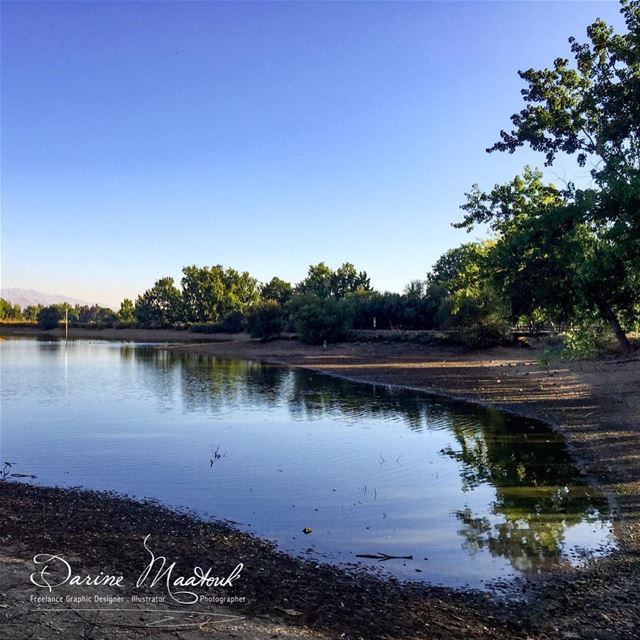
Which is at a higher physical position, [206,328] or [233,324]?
[233,324]

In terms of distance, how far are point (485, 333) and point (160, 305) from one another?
430ft

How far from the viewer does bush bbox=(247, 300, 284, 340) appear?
93.2 m

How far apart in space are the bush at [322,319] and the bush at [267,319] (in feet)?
34.3

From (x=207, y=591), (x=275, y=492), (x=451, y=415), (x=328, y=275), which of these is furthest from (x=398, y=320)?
(x=207, y=591)

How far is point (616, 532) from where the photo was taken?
10.9 meters

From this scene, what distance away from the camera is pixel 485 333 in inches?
2405

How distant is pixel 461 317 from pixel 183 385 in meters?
32.7

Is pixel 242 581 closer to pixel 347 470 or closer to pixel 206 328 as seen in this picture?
pixel 347 470

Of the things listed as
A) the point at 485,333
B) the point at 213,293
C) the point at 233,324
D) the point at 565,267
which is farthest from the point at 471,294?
the point at 213,293

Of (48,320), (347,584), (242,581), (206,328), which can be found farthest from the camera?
(48,320)

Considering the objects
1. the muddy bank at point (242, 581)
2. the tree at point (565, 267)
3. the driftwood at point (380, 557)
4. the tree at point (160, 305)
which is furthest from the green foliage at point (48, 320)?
the driftwood at point (380, 557)

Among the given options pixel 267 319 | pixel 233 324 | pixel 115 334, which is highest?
pixel 267 319

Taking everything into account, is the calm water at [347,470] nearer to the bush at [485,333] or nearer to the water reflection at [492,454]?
the water reflection at [492,454]

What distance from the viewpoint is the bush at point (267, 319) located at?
93.2 metres
